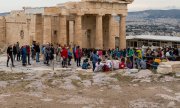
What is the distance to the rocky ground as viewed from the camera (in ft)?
65.8

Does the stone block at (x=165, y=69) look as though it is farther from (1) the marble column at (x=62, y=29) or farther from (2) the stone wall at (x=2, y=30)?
(2) the stone wall at (x=2, y=30)

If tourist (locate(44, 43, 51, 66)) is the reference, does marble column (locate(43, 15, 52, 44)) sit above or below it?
above

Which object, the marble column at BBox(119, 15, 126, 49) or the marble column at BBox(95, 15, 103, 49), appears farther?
the marble column at BBox(119, 15, 126, 49)

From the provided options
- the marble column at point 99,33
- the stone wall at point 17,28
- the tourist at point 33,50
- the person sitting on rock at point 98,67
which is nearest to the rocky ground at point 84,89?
the person sitting on rock at point 98,67

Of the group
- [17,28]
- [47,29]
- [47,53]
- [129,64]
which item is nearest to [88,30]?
[47,29]

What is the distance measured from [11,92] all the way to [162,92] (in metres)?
7.71

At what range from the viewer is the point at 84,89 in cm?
2302

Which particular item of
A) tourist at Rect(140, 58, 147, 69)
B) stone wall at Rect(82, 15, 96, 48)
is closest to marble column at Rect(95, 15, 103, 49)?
stone wall at Rect(82, 15, 96, 48)

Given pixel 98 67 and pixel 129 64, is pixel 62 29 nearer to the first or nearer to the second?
pixel 129 64

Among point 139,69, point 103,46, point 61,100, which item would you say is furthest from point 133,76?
point 103,46

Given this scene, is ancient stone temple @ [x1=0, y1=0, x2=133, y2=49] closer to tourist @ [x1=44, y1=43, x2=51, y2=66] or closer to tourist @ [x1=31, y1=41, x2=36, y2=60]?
tourist @ [x1=31, y1=41, x2=36, y2=60]

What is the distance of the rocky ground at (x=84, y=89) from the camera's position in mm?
20062

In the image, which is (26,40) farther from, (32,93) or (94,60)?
(32,93)

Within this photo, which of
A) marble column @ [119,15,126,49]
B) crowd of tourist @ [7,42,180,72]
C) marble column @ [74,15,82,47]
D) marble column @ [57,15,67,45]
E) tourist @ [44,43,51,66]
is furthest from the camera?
marble column @ [119,15,126,49]
